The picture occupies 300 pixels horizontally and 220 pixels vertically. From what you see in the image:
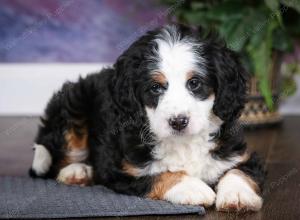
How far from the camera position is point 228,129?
3219mm

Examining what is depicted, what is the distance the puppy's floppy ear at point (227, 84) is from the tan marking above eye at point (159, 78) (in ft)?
0.90

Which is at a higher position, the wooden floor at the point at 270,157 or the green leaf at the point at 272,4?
the green leaf at the point at 272,4

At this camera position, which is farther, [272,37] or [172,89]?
[272,37]

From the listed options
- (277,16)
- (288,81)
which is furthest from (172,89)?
(288,81)

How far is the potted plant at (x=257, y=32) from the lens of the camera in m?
5.18

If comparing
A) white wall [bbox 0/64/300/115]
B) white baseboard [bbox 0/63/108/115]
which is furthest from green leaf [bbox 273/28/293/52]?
white baseboard [bbox 0/63/108/115]

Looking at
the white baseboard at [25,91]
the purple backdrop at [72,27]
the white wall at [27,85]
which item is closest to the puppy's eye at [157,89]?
the purple backdrop at [72,27]

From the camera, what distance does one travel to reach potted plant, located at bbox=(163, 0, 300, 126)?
518 centimetres

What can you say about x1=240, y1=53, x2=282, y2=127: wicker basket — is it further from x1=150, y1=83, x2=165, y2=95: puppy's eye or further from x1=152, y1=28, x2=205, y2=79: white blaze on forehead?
x1=150, y1=83, x2=165, y2=95: puppy's eye

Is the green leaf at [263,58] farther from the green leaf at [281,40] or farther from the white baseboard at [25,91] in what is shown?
the white baseboard at [25,91]

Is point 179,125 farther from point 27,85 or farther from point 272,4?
point 27,85

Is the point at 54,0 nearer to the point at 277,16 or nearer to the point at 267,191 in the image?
the point at 277,16

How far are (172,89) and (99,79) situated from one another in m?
1.07

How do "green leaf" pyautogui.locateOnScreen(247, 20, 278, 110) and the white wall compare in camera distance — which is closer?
"green leaf" pyautogui.locateOnScreen(247, 20, 278, 110)
